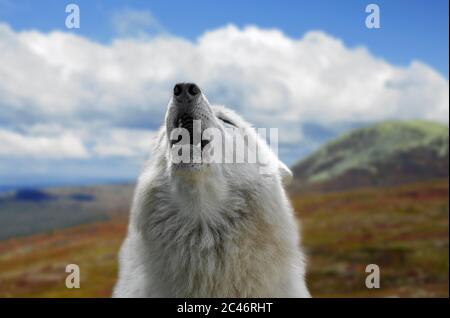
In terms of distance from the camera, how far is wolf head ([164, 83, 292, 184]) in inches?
222

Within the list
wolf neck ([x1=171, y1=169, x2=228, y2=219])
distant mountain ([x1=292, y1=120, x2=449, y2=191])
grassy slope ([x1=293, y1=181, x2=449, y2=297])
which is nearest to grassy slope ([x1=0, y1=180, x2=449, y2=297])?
grassy slope ([x1=293, y1=181, x2=449, y2=297])

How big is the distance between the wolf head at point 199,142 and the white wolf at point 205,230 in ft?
0.04

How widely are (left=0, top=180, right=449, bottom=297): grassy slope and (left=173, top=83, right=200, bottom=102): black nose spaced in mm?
21753

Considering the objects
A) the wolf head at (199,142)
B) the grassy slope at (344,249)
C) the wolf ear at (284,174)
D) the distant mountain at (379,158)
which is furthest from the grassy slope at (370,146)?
the wolf head at (199,142)

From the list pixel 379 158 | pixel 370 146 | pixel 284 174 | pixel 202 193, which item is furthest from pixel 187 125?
pixel 370 146

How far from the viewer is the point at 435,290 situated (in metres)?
26.7

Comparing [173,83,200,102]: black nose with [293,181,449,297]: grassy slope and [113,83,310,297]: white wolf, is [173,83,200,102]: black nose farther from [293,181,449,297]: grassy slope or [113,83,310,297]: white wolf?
[293,181,449,297]: grassy slope

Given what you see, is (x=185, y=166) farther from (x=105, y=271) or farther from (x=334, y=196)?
(x=334, y=196)

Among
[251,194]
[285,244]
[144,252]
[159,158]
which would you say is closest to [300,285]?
[285,244]

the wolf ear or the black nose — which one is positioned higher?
the black nose

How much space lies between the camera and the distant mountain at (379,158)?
122 meters

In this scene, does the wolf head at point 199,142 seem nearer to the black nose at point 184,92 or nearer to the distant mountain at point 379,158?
the black nose at point 184,92

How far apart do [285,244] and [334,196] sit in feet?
243

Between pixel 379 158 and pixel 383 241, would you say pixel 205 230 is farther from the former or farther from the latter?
pixel 379 158
